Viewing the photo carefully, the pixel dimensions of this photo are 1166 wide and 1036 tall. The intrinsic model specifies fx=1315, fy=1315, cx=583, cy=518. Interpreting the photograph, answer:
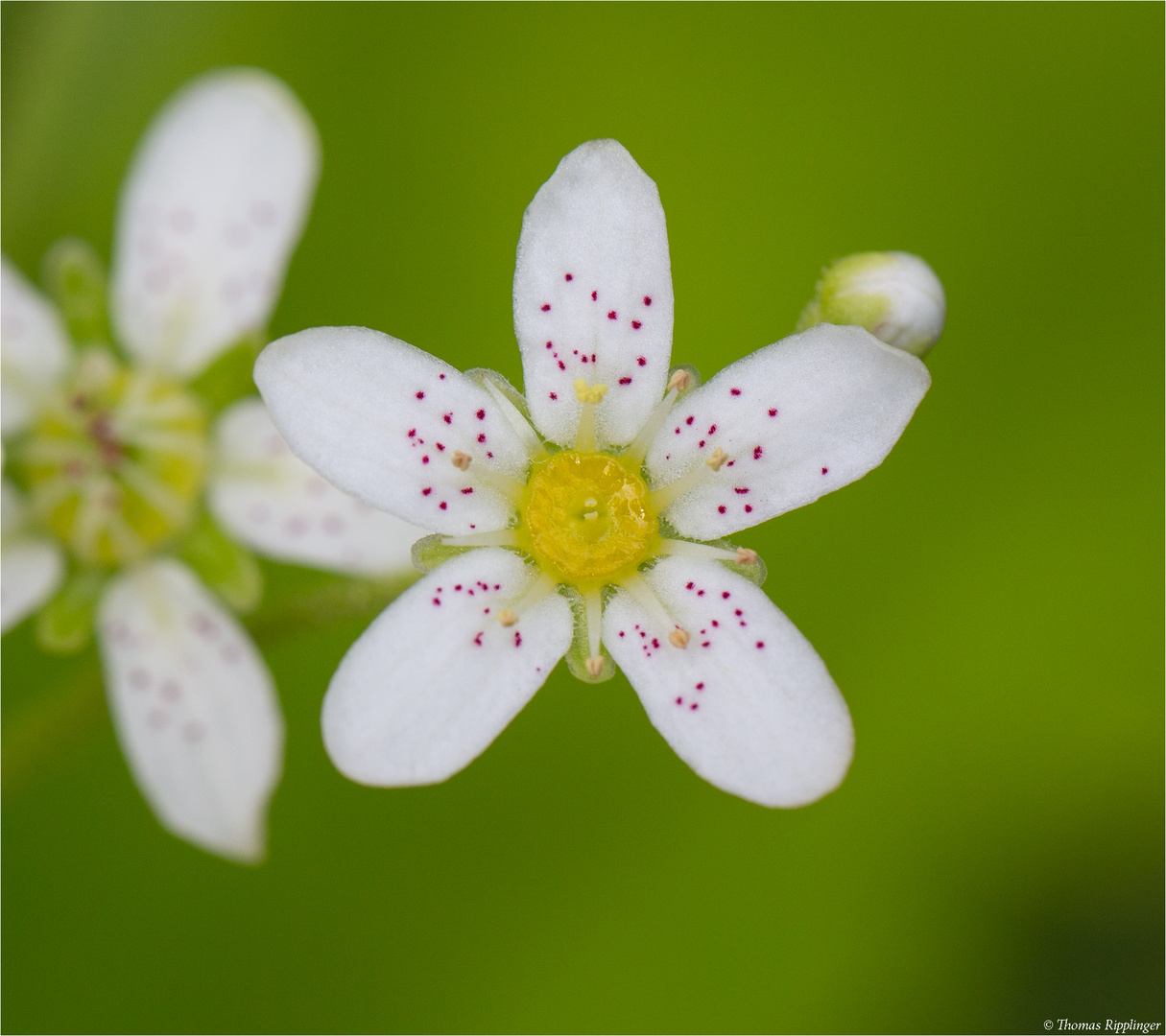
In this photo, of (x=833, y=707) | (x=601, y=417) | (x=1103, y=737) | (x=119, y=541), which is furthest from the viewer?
(x=1103, y=737)

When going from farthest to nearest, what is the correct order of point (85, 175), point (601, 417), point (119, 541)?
1. point (85, 175)
2. point (119, 541)
3. point (601, 417)

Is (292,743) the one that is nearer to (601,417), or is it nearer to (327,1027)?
(327,1027)

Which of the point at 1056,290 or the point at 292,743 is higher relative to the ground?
the point at 1056,290

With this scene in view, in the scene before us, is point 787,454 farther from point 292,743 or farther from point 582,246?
point 292,743

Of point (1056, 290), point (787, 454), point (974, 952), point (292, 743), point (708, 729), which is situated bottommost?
point (974, 952)

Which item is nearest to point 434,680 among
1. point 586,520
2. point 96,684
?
point 586,520

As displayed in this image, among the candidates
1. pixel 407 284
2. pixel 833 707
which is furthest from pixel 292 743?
pixel 833 707

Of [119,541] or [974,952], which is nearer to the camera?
[119,541]

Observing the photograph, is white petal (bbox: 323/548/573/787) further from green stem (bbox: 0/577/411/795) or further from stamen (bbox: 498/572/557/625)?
green stem (bbox: 0/577/411/795)
